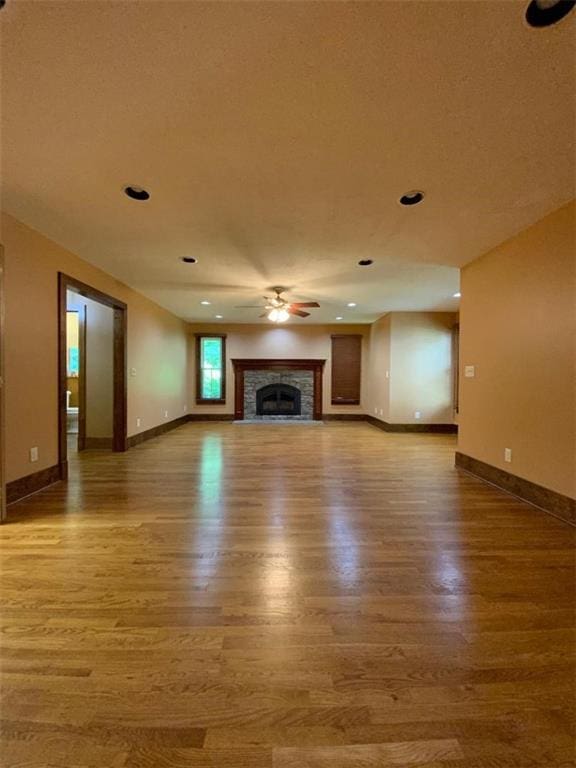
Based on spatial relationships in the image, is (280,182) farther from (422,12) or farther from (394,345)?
(394,345)

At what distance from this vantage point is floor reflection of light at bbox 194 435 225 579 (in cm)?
212

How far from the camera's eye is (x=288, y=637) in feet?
4.96

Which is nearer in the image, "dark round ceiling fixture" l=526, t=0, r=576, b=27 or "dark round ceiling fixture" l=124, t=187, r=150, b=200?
"dark round ceiling fixture" l=526, t=0, r=576, b=27

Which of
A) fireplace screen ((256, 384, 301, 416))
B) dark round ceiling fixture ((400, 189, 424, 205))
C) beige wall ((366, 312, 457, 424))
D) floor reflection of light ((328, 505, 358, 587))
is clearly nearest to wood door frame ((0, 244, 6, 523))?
floor reflection of light ((328, 505, 358, 587))

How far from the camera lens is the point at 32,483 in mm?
3391

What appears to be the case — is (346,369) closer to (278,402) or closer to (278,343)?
(278,343)

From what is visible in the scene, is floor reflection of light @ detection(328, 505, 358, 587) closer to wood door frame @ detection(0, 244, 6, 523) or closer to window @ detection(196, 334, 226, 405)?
wood door frame @ detection(0, 244, 6, 523)

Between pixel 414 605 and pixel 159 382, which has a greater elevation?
pixel 159 382

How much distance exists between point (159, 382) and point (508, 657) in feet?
21.9

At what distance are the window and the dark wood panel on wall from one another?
293cm

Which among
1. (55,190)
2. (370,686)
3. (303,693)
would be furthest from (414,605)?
(55,190)

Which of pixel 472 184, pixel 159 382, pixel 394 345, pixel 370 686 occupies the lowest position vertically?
pixel 370 686

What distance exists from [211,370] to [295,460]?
5124 mm

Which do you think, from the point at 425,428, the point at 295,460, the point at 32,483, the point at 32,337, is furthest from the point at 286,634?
the point at 425,428
